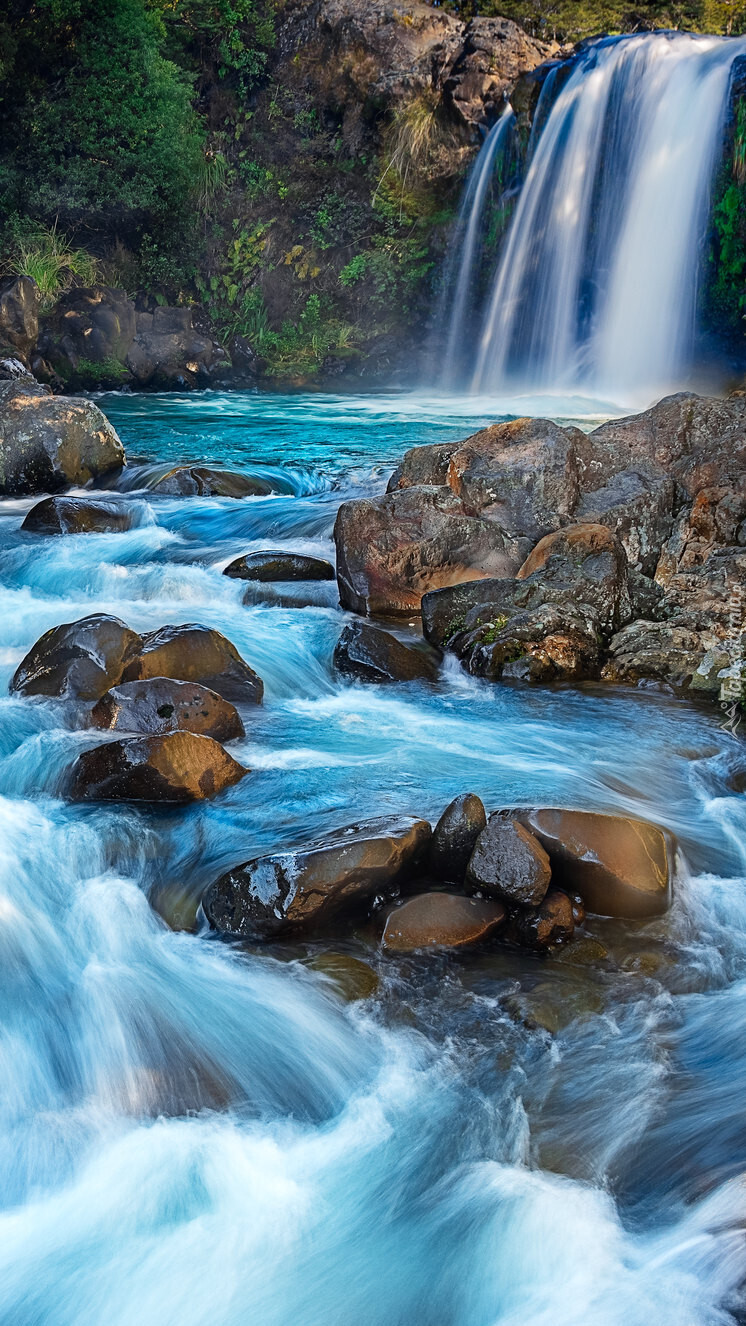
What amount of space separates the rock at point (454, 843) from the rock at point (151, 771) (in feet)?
4.11

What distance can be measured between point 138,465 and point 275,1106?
896 centimetres

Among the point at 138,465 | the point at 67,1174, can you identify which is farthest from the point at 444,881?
the point at 138,465

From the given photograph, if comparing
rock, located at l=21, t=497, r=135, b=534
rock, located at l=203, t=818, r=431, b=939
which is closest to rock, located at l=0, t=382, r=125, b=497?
rock, located at l=21, t=497, r=135, b=534

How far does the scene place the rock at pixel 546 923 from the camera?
145 inches

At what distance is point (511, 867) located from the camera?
3.77 metres

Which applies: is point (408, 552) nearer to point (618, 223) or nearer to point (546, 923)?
point (546, 923)

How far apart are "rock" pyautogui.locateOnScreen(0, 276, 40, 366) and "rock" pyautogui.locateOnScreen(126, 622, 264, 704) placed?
11.8 meters

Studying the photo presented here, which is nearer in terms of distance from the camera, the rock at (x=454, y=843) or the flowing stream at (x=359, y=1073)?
the flowing stream at (x=359, y=1073)

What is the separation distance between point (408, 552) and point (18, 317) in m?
11.6

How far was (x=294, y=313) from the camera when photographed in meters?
20.0

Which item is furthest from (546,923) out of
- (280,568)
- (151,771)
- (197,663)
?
(280,568)

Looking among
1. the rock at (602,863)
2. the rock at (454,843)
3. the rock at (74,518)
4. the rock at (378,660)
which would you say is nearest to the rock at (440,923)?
the rock at (454,843)

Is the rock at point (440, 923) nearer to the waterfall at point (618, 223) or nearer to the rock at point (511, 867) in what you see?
the rock at point (511, 867)

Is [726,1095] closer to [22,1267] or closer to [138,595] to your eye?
[22,1267]
